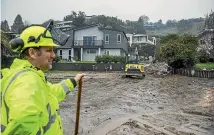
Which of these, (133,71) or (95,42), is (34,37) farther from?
(95,42)

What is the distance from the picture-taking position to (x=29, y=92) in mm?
1601

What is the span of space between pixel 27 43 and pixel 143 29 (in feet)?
170

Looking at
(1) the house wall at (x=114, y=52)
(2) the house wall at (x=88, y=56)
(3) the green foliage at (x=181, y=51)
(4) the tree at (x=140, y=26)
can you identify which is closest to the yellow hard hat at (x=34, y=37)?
(2) the house wall at (x=88, y=56)

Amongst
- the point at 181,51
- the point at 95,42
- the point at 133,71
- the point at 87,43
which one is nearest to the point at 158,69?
the point at 181,51

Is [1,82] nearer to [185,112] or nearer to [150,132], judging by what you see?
[150,132]

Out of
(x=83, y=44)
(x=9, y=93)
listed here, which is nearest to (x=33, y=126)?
(x=9, y=93)

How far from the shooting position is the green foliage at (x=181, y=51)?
23984 mm

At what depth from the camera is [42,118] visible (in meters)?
1.72

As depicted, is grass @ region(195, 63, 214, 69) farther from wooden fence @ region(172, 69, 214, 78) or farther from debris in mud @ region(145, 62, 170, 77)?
debris in mud @ region(145, 62, 170, 77)

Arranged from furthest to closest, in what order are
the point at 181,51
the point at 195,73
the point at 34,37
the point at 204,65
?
→ the point at 181,51 → the point at 195,73 → the point at 204,65 → the point at 34,37

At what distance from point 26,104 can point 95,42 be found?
22912 millimetres

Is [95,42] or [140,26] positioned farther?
[140,26]

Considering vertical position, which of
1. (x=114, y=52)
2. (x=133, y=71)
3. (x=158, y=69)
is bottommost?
(x=158, y=69)

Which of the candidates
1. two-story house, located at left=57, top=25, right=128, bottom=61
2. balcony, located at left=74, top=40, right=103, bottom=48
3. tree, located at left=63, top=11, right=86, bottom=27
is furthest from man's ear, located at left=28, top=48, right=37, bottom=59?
tree, located at left=63, top=11, right=86, bottom=27
